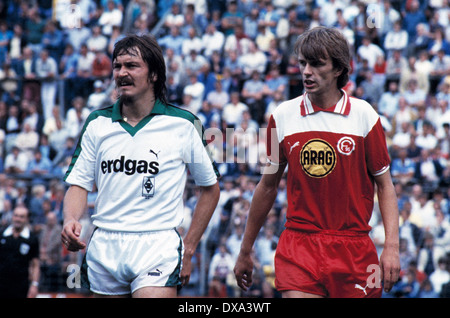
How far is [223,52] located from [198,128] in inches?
522

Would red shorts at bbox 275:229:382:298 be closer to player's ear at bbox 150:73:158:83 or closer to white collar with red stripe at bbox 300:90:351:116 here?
white collar with red stripe at bbox 300:90:351:116

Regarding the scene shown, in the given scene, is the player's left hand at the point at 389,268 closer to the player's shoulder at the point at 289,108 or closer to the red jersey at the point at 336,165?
the red jersey at the point at 336,165

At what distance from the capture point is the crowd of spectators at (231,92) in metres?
Result: 12.7

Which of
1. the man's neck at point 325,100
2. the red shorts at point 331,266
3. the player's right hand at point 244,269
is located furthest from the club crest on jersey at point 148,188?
the man's neck at point 325,100

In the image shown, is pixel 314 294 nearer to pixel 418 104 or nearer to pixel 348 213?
pixel 348 213

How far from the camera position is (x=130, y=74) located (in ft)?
15.7

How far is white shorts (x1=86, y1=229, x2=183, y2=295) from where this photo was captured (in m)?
4.59

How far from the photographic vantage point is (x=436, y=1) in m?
17.2

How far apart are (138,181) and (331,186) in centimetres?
123

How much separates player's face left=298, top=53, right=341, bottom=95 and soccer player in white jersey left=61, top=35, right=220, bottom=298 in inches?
31.4

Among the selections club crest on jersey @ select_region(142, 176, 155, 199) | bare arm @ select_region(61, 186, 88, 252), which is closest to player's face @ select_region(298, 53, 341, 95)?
club crest on jersey @ select_region(142, 176, 155, 199)

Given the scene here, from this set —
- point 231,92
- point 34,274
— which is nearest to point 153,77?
point 34,274

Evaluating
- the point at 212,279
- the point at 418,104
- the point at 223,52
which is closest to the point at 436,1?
the point at 418,104

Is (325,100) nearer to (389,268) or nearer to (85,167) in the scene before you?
(389,268)
